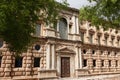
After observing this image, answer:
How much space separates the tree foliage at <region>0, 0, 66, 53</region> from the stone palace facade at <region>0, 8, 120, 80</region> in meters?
6.88

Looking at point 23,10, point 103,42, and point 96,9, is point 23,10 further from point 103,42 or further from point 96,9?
point 103,42

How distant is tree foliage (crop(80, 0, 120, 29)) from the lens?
44.3 ft

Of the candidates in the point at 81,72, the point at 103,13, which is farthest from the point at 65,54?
the point at 103,13

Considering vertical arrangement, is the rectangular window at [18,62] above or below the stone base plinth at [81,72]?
above

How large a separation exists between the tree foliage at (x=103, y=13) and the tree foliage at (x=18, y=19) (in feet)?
12.3

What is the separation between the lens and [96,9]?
15.8 m

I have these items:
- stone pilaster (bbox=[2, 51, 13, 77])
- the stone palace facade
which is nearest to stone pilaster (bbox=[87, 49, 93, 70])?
the stone palace facade

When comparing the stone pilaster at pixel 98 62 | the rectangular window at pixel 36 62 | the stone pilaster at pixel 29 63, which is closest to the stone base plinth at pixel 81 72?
the stone pilaster at pixel 98 62

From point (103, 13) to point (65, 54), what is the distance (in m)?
9.49

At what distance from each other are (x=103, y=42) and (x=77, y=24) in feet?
21.8

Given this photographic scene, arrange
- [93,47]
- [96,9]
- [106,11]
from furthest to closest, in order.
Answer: [93,47]
[96,9]
[106,11]

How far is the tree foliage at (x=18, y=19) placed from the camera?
33.0 ft

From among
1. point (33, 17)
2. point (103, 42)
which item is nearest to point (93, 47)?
point (103, 42)

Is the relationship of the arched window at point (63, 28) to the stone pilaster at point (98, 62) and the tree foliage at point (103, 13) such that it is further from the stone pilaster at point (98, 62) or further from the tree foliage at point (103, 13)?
the tree foliage at point (103, 13)
